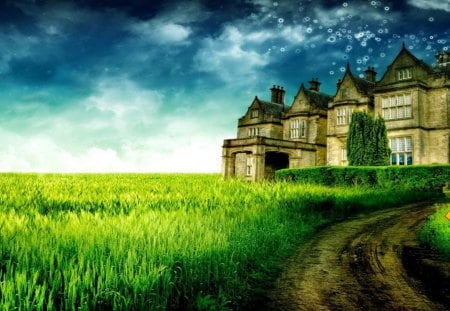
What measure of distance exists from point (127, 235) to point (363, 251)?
17.8 ft

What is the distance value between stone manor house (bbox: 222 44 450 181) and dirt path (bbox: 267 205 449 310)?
69.6 feet

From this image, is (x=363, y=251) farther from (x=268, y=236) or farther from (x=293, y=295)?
(x=293, y=295)

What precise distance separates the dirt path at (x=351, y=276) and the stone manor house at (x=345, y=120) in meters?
21.2

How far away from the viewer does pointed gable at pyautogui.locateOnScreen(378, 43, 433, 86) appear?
99.5ft

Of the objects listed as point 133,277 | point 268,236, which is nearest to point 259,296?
point 133,277

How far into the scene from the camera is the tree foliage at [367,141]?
2864 centimetres

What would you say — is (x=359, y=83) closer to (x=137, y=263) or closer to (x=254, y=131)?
(x=254, y=131)

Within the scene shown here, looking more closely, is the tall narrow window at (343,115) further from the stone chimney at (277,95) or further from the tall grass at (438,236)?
the tall grass at (438,236)

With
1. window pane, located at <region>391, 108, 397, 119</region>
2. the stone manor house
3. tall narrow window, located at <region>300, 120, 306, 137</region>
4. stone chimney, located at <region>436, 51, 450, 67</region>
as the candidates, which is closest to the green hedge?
the stone manor house

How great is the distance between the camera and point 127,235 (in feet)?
20.4

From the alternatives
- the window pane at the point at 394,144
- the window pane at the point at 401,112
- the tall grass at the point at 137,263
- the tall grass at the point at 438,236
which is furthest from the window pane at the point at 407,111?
the tall grass at the point at 137,263

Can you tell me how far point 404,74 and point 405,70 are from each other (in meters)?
0.34

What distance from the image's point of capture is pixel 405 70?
102 ft

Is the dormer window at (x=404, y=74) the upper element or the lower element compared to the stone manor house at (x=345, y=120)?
upper
